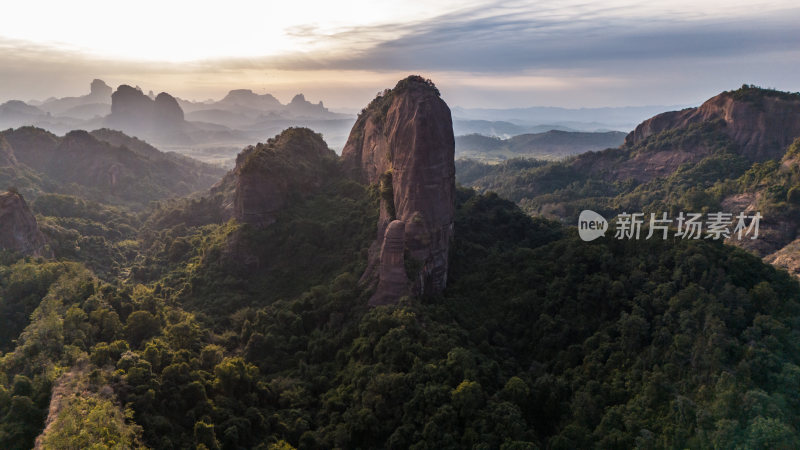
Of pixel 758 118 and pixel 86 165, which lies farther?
pixel 86 165

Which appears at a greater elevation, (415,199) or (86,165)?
(415,199)

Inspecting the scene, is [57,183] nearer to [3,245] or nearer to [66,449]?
[3,245]

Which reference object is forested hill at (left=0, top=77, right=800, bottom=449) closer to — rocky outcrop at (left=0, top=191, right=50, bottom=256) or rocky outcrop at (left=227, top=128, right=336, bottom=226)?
rocky outcrop at (left=227, top=128, right=336, bottom=226)

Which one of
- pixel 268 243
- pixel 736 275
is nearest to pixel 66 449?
pixel 268 243

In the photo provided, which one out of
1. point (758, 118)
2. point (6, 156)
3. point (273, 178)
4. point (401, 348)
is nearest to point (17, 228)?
point (273, 178)

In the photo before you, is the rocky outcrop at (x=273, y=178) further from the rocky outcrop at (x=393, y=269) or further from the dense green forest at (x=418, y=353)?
the rocky outcrop at (x=393, y=269)

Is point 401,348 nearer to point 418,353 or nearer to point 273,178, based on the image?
point 418,353
